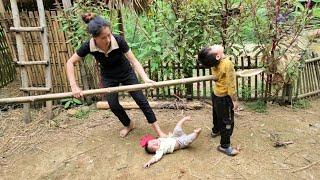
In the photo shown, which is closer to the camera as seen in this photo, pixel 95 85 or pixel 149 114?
pixel 149 114

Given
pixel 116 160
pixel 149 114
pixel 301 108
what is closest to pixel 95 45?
pixel 149 114

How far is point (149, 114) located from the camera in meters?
4.22

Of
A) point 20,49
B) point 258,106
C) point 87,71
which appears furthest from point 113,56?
point 258,106

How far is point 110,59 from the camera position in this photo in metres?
3.98

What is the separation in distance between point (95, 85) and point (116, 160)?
6.51 feet

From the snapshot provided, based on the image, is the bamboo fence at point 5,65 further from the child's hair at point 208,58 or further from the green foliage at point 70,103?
the child's hair at point 208,58

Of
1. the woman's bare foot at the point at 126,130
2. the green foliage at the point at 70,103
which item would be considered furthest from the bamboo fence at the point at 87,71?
the woman's bare foot at the point at 126,130

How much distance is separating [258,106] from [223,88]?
1674 millimetres

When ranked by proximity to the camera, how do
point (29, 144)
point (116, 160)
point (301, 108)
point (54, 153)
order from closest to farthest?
point (116, 160), point (54, 153), point (29, 144), point (301, 108)

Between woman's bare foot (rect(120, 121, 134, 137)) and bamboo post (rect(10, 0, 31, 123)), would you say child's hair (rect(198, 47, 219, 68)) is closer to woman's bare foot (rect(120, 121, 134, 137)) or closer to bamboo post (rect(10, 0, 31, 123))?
woman's bare foot (rect(120, 121, 134, 137))

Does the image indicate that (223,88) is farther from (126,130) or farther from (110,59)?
(126,130)

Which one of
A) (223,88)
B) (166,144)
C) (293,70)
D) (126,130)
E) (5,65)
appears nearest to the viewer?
(223,88)

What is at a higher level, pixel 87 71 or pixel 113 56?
pixel 113 56

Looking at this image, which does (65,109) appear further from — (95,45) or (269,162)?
(269,162)
